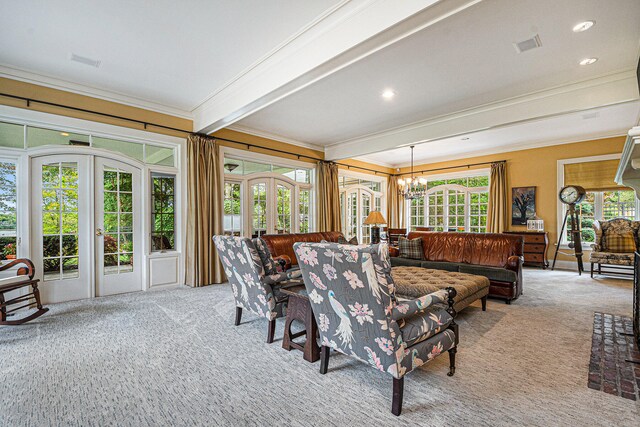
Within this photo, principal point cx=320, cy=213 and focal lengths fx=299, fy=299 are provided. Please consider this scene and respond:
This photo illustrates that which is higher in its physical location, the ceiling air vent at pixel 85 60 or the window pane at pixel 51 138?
the ceiling air vent at pixel 85 60

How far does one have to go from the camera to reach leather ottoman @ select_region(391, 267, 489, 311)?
315cm

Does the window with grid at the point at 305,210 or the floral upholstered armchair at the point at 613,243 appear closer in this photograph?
the floral upholstered armchair at the point at 613,243

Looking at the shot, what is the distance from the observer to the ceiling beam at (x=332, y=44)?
2.26 m

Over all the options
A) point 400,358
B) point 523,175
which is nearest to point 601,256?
point 523,175

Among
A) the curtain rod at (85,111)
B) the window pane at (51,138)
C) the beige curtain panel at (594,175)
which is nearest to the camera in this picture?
the curtain rod at (85,111)

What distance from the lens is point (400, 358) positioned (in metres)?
1.72

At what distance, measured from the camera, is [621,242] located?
18.2 ft

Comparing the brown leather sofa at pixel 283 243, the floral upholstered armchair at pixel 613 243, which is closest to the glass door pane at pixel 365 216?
the brown leather sofa at pixel 283 243

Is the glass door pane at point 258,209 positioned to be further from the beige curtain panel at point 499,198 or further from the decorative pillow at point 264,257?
the beige curtain panel at point 499,198

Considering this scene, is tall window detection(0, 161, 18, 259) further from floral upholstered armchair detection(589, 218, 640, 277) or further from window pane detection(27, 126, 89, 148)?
floral upholstered armchair detection(589, 218, 640, 277)

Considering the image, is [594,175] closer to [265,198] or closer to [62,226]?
[265,198]

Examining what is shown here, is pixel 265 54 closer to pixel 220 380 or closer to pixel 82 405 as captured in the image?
pixel 220 380

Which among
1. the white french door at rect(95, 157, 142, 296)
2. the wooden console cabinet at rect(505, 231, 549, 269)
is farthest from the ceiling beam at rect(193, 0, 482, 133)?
the wooden console cabinet at rect(505, 231, 549, 269)

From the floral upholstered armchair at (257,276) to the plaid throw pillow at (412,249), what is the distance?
3014mm
